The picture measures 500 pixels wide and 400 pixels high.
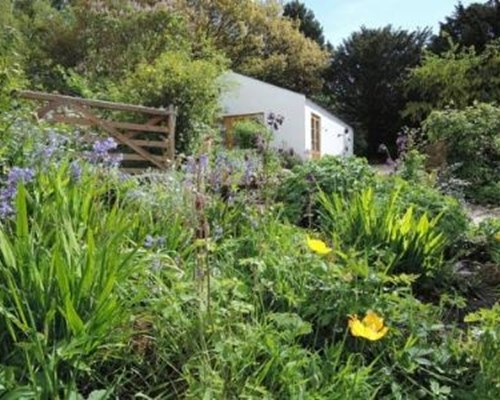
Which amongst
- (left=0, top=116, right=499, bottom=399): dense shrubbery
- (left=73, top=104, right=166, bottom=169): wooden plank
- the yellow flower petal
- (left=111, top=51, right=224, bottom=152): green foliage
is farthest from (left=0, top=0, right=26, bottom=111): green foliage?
(left=111, top=51, right=224, bottom=152): green foliage

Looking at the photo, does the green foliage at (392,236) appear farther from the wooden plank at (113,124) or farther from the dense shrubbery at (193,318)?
the wooden plank at (113,124)

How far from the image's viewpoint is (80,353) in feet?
4.96

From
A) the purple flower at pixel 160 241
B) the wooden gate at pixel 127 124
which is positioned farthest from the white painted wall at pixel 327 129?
the purple flower at pixel 160 241

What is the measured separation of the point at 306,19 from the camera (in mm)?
30672

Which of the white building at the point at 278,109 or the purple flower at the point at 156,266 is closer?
the purple flower at the point at 156,266

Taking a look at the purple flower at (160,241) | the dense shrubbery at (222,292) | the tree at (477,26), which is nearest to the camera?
the dense shrubbery at (222,292)

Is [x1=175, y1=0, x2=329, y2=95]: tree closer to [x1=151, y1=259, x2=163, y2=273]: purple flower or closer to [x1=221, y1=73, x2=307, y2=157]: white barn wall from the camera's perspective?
[x1=221, y1=73, x2=307, y2=157]: white barn wall

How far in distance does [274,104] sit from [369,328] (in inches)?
661

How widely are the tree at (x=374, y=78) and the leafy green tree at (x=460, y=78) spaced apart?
18.6 ft

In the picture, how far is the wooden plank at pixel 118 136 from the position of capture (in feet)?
24.6

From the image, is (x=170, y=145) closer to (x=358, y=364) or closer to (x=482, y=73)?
(x=358, y=364)

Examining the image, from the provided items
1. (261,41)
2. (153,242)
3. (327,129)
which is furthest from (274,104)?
(153,242)

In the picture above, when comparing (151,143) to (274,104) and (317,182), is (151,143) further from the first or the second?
(274,104)

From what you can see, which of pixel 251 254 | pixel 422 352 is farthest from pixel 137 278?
pixel 422 352
